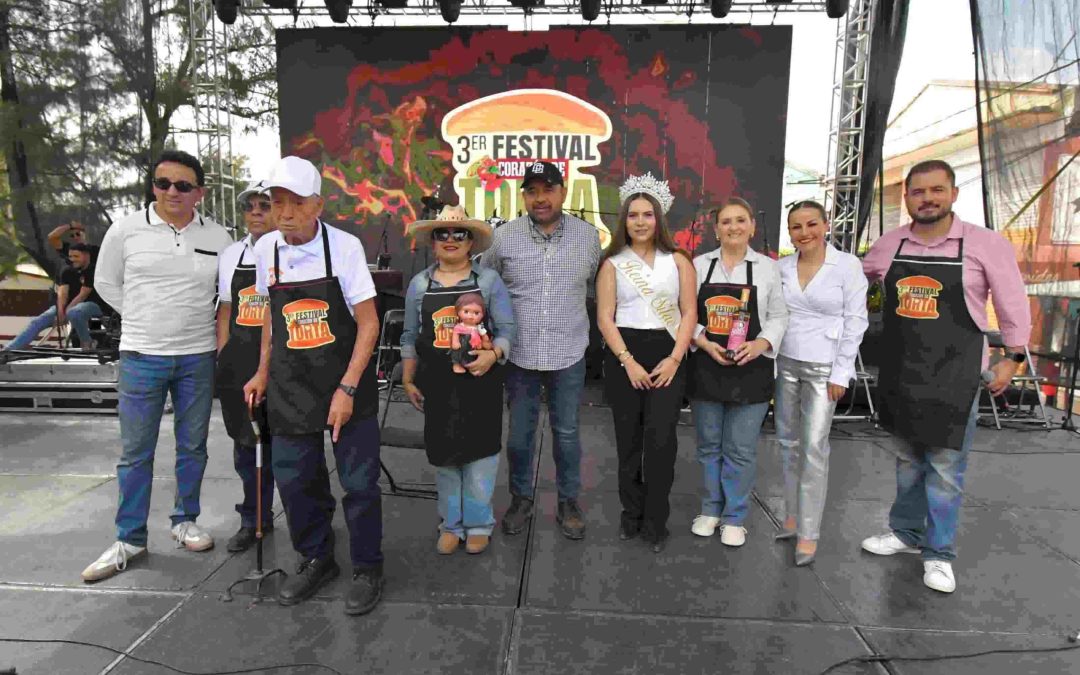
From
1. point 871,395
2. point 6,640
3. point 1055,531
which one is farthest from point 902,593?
point 871,395

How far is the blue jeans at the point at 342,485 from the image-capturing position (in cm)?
237

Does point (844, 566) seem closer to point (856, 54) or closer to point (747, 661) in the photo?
point (747, 661)

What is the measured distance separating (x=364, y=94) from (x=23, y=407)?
5901mm

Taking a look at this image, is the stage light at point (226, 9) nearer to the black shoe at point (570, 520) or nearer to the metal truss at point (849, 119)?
the metal truss at point (849, 119)

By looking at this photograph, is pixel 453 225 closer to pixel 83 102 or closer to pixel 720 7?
pixel 720 7

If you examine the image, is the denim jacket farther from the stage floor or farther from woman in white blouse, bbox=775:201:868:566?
woman in white blouse, bbox=775:201:868:566

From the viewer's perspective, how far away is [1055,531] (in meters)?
3.30

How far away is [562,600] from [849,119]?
24.3 feet

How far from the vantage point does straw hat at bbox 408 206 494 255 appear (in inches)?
104

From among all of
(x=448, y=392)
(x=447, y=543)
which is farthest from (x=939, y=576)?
(x=448, y=392)

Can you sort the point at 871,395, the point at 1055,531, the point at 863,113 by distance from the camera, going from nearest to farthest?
the point at 1055,531 → the point at 871,395 → the point at 863,113

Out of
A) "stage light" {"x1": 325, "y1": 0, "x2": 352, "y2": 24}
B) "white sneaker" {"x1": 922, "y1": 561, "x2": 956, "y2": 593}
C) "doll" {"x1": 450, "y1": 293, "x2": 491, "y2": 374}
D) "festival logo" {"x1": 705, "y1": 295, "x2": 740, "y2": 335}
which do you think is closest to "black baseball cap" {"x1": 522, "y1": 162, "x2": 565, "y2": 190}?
"doll" {"x1": 450, "y1": 293, "x2": 491, "y2": 374}

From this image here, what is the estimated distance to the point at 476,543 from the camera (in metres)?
2.85

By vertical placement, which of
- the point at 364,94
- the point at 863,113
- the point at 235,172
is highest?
the point at 364,94
